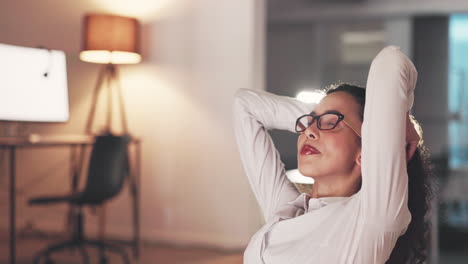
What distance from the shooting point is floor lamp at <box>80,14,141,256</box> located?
12.6 ft

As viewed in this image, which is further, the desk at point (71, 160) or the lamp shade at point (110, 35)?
the lamp shade at point (110, 35)

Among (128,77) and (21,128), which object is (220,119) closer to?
(128,77)

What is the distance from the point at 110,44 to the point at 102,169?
808 mm

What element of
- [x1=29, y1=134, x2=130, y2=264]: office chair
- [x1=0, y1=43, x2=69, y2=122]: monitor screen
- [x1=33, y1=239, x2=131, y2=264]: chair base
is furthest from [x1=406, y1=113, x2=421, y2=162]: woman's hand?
[x1=33, y1=239, x2=131, y2=264]: chair base

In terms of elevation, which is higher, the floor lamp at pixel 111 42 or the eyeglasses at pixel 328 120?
the floor lamp at pixel 111 42

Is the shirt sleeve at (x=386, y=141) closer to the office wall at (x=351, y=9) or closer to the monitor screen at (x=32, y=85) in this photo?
the monitor screen at (x=32, y=85)

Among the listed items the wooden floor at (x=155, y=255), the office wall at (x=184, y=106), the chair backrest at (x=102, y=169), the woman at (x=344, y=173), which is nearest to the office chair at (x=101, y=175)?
the chair backrest at (x=102, y=169)

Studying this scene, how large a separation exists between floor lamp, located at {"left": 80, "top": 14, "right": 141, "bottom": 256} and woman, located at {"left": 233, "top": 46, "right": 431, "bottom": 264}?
9.03 feet

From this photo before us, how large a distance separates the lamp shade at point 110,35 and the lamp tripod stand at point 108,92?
278 millimetres

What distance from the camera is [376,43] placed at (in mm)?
6070

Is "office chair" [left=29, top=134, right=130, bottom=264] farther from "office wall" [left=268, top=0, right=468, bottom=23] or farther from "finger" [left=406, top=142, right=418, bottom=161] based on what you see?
"office wall" [left=268, top=0, right=468, bottom=23]

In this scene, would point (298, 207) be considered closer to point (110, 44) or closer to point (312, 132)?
point (312, 132)

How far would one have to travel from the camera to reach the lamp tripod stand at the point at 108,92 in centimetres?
422

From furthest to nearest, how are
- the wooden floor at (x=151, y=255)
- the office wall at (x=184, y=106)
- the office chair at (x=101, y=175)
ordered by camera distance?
1. the office wall at (x=184, y=106)
2. the wooden floor at (x=151, y=255)
3. the office chair at (x=101, y=175)
